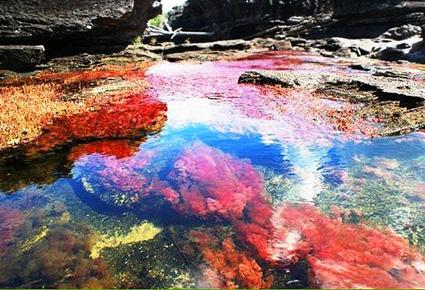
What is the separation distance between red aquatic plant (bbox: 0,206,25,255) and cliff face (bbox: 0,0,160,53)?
40.7 ft

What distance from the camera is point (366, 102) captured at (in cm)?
912

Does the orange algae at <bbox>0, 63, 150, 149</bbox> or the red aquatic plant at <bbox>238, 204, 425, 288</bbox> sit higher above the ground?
the orange algae at <bbox>0, 63, 150, 149</bbox>

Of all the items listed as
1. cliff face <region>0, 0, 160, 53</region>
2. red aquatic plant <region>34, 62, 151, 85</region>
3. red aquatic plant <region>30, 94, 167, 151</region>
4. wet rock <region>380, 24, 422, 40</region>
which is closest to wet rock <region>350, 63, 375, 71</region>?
red aquatic plant <region>34, 62, 151, 85</region>

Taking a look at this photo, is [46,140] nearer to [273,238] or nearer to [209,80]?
[273,238]

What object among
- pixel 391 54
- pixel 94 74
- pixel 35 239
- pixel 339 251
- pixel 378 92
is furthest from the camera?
pixel 391 54

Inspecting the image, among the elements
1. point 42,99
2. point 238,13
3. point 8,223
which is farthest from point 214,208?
point 238,13

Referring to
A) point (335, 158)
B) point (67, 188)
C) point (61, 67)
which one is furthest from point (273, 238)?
point (61, 67)

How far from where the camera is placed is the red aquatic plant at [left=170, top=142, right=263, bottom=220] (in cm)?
448

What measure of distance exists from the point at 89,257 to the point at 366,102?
789 cm

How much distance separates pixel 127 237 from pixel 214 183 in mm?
1604

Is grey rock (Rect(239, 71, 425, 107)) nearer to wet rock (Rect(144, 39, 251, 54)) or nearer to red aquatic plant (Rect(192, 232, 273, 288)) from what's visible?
red aquatic plant (Rect(192, 232, 273, 288))

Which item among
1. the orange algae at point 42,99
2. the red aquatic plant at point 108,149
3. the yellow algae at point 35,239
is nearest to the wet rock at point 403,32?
the orange algae at point 42,99

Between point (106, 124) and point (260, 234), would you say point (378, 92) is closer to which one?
point (106, 124)

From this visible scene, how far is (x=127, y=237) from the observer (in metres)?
3.92
